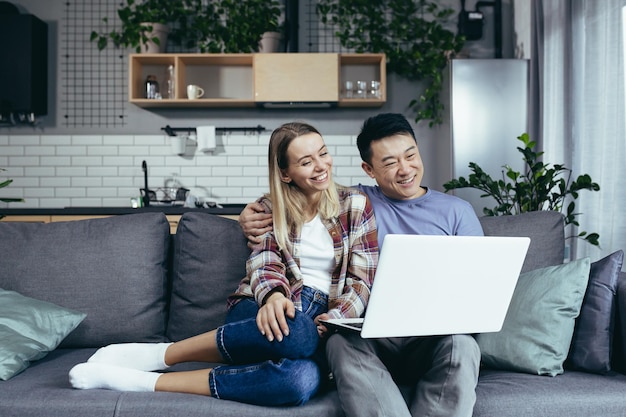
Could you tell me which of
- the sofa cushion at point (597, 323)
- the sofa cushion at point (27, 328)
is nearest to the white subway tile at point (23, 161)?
the sofa cushion at point (27, 328)

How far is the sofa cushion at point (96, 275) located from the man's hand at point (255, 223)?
340 millimetres

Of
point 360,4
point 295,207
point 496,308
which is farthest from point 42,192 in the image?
point 496,308

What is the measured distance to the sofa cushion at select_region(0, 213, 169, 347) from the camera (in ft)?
6.76

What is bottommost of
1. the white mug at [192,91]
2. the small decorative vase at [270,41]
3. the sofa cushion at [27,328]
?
the sofa cushion at [27,328]

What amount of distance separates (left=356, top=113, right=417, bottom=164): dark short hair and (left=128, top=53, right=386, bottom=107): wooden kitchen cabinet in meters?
2.32

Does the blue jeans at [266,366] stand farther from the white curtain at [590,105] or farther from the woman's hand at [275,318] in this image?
the white curtain at [590,105]

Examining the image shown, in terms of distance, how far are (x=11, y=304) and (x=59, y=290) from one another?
170 mm

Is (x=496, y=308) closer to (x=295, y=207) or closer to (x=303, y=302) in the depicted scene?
(x=303, y=302)

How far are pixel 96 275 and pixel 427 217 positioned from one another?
113 cm

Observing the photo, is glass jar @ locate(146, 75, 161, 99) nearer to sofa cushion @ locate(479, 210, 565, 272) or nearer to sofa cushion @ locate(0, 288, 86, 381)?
sofa cushion @ locate(0, 288, 86, 381)

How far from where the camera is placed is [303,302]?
6.30 ft

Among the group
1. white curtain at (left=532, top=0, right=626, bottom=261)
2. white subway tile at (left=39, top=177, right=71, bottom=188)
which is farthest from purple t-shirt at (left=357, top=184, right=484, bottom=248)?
white subway tile at (left=39, top=177, right=71, bottom=188)

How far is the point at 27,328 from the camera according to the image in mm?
1865

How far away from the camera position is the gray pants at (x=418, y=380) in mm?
1491
